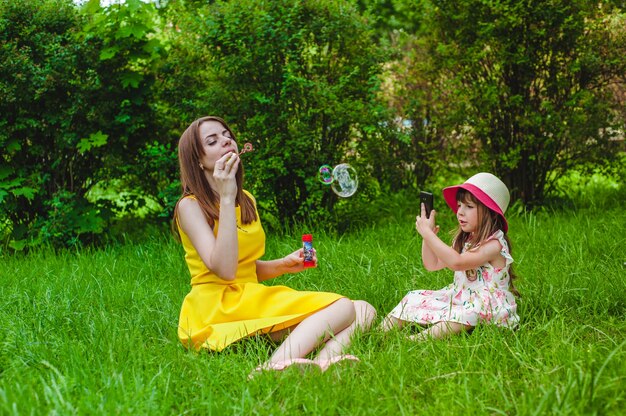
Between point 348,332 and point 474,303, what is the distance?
2.05ft

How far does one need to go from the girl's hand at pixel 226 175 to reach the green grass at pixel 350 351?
65 cm

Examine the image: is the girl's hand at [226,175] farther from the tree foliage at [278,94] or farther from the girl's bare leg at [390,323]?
the tree foliage at [278,94]

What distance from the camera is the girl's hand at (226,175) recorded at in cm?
314

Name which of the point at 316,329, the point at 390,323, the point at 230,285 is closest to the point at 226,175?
the point at 230,285

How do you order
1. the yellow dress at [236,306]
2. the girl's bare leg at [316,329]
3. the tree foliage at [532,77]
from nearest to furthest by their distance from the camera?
the girl's bare leg at [316,329], the yellow dress at [236,306], the tree foliage at [532,77]

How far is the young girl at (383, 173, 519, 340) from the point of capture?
3.37 m

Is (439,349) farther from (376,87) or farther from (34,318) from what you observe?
(376,87)

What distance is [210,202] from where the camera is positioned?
3377 mm

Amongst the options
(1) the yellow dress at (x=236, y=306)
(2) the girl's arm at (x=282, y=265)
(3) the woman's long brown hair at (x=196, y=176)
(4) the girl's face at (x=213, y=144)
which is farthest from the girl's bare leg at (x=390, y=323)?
(4) the girl's face at (x=213, y=144)

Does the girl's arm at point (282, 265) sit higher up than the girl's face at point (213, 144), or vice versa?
the girl's face at point (213, 144)

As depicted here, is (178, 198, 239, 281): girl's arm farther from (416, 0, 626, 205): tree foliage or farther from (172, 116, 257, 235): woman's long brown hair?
(416, 0, 626, 205): tree foliage

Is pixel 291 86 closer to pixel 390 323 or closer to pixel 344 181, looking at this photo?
pixel 344 181

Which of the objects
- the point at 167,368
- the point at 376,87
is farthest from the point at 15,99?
the point at 167,368

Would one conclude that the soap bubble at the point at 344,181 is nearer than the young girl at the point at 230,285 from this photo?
No
